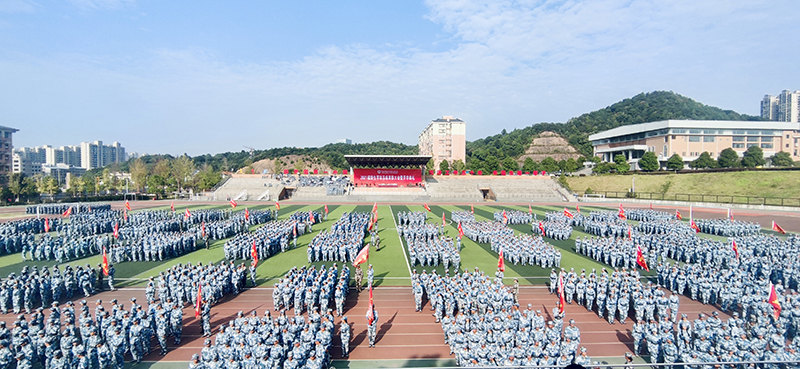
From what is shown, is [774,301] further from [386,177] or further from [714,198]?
[386,177]

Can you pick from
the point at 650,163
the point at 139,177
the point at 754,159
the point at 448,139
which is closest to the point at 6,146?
the point at 139,177

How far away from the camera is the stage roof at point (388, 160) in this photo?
5628 centimetres

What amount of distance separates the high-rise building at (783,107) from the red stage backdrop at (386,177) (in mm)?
168610

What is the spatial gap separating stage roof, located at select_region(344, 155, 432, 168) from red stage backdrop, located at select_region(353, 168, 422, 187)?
97 cm

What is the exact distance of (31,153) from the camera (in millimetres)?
184500

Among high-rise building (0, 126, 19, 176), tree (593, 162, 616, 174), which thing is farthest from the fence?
high-rise building (0, 126, 19, 176)

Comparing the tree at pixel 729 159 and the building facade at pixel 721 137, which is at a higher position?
the building facade at pixel 721 137

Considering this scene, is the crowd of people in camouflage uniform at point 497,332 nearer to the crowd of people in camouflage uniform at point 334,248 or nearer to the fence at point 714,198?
the crowd of people in camouflage uniform at point 334,248

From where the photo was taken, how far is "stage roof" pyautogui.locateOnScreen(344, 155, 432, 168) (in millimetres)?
56281

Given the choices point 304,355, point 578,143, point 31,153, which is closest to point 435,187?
A: point 304,355

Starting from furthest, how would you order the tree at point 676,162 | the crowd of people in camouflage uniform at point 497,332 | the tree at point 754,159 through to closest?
Answer: the tree at point 676,162 → the tree at point 754,159 → the crowd of people in camouflage uniform at point 497,332

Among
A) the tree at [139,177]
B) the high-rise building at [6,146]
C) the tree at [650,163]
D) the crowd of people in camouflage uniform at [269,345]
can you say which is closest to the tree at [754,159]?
the tree at [650,163]

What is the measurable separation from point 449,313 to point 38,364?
10122 millimetres

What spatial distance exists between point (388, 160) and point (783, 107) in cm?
19141
